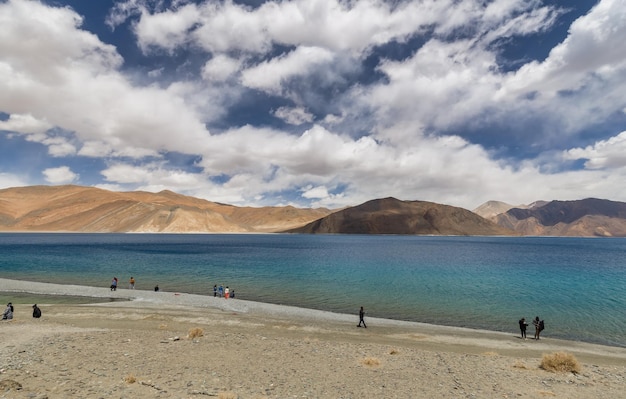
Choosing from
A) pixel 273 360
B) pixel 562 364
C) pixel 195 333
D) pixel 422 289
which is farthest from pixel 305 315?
pixel 422 289

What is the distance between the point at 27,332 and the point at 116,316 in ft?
22.4

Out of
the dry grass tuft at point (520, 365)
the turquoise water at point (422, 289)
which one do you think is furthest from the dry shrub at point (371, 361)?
the turquoise water at point (422, 289)

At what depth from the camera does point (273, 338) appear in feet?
68.6

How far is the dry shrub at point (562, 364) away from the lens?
16.0 metres

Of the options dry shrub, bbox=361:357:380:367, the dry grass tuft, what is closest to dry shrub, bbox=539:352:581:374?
the dry grass tuft

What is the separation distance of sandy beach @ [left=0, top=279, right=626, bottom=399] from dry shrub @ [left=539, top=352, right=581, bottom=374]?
1.02 ft

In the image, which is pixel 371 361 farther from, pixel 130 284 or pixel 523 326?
pixel 130 284

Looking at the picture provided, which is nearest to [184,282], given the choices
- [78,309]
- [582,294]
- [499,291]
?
[78,309]

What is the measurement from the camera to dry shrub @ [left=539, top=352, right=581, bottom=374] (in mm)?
16031

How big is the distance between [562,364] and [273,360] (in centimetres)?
1352

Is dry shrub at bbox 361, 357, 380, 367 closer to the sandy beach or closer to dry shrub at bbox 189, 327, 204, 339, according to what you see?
the sandy beach

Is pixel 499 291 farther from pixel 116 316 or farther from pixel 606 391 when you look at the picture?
pixel 116 316

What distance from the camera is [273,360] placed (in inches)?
646

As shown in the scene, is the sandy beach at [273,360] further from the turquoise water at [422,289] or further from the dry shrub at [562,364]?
the turquoise water at [422,289]
